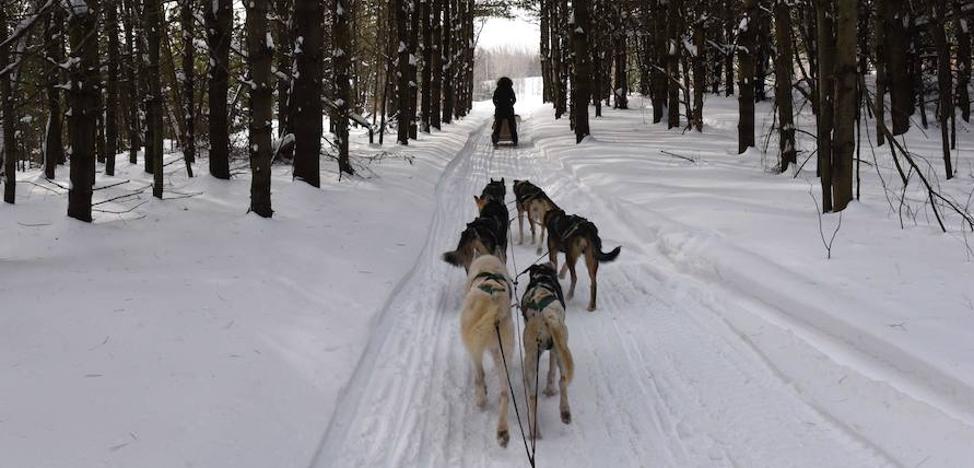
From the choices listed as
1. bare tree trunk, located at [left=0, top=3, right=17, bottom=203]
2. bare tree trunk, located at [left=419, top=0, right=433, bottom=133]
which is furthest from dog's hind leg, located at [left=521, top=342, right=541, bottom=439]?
bare tree trunk, located at [left=419, top=0, right=433, bottom=133]

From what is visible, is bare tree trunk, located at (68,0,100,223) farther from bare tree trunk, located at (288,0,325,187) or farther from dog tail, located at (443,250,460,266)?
dog tail, located at (443,250,460,266)

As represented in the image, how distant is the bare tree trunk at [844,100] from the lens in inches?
297

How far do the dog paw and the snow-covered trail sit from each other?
4cm

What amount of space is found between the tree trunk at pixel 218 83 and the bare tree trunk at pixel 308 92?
1.24m

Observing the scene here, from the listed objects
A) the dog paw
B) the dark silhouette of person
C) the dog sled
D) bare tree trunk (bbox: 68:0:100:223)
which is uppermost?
the dark silhouette of person

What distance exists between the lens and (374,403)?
13.8ft

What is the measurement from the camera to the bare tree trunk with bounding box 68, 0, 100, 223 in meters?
7.14

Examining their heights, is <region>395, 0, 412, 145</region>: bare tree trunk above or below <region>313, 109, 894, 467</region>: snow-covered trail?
above

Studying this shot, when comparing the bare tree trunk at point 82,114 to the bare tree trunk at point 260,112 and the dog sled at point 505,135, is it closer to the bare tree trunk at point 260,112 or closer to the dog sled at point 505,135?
the bare tree trunk at point 260,112

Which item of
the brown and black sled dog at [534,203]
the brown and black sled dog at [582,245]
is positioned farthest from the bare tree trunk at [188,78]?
the brown and black sled dog at [582,245]

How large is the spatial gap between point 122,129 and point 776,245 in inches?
1282

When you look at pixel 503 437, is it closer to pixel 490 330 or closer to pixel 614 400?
pixel 490 330

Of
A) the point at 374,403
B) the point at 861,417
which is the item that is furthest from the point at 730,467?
the point at 374,403

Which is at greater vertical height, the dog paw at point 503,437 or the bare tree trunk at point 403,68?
the bare tree trunk at point 403,68
